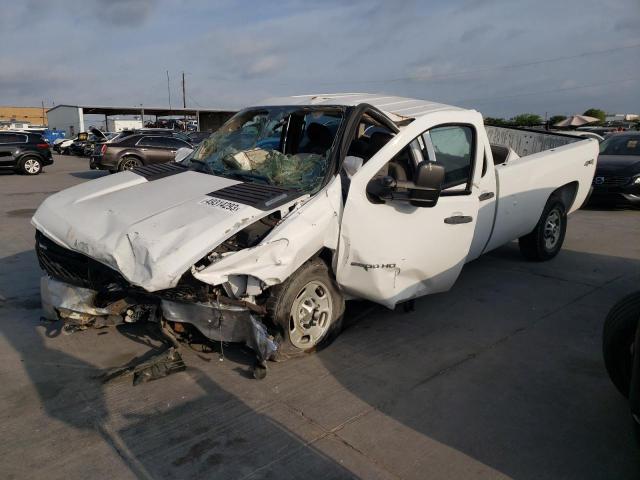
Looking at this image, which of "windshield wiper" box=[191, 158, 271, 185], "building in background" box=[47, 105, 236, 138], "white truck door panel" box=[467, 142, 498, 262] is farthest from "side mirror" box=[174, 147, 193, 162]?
"building in background" box=[47, 105, 236, 138]

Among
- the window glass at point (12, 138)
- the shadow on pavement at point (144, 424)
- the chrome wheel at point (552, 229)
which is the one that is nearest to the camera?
the shadow on pavement at point (144, 424)

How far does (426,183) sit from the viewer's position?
3803 millimetres

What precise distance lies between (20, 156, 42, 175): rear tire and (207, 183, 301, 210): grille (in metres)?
18.8

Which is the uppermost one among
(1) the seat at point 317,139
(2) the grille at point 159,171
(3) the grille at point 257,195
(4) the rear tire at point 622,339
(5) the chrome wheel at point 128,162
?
(1) the seat at point 317,139

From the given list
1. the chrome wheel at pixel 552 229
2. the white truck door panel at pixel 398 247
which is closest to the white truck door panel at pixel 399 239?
the white truck door panel at pixel 398 247

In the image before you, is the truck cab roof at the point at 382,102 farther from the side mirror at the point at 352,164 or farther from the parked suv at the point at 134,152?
the parked suv at the point at 134,152

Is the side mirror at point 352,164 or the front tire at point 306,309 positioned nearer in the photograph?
the front tire at point 306,309

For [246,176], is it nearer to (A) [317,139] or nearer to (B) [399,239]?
(A) [317,139]

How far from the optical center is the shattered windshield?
418 centimetres

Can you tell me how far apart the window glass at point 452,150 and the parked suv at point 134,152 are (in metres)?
14.1

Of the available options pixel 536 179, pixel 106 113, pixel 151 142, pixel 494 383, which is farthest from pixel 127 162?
pixel 106 113

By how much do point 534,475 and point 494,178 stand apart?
10.1ft

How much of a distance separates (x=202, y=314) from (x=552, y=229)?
4927mm

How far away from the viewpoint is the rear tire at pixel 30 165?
19.5 meters
